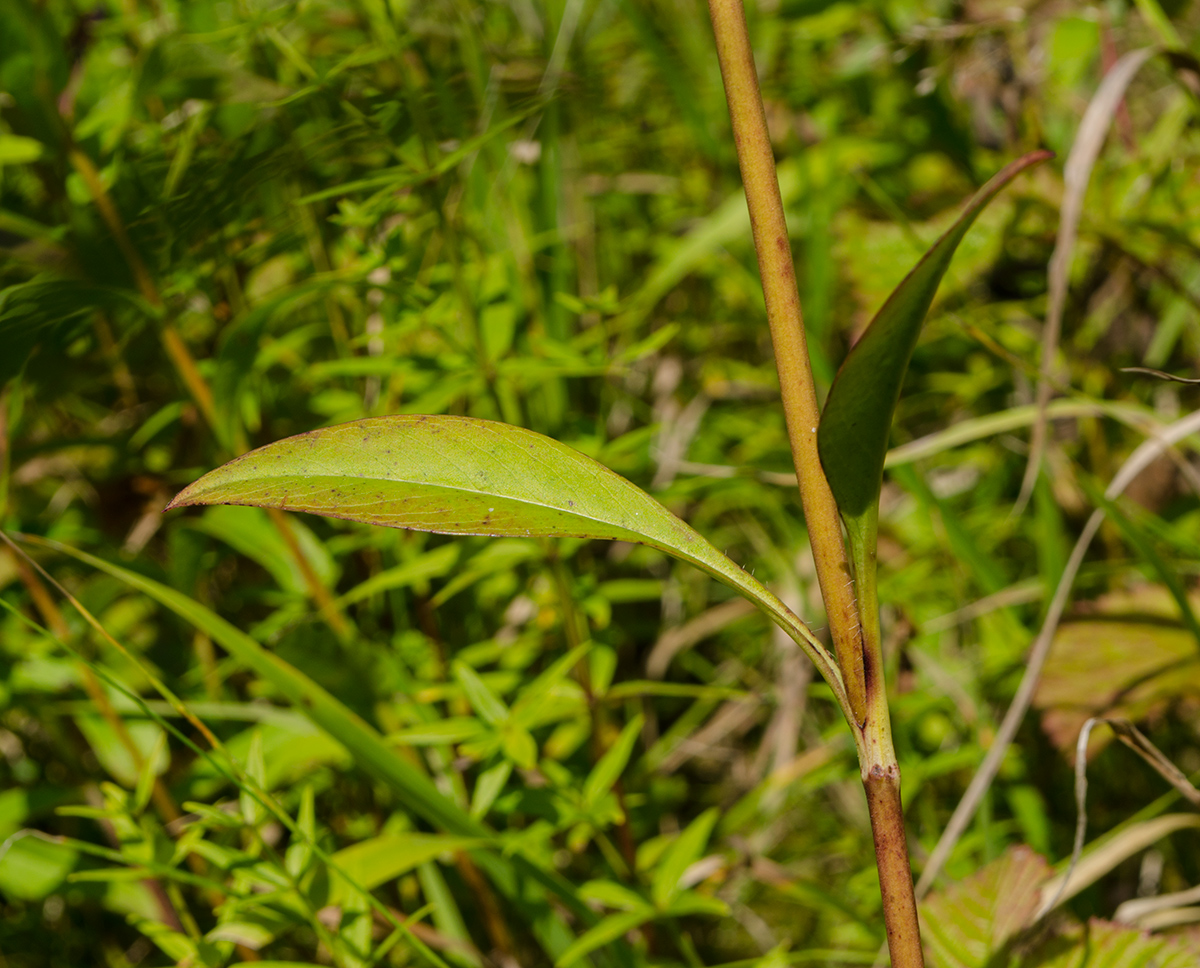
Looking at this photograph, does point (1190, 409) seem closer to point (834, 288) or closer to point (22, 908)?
point (834, 288)

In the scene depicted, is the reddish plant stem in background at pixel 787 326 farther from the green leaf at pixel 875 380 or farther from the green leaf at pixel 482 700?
the green leaf at pixel 482 700

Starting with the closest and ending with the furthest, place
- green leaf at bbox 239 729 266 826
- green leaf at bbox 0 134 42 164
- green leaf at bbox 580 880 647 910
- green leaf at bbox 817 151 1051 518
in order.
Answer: green leaf at bbox 817 151 1051 518
green leaf at bbox 239 729 266 826
green leaf at bbox 580 880 647 910
green leaf at bbox 0 134 42 164

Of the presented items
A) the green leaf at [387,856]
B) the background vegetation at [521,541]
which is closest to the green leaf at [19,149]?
the background vegetation at [521,541]


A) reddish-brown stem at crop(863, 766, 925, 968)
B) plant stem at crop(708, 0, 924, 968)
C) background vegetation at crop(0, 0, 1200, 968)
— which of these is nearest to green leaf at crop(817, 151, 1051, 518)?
plant stem at crop(708, 0, 924, 968)

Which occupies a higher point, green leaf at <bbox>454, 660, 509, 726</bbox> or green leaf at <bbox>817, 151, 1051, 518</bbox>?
green leaf at <bbox>817, 151, 1051, 518</bbox>

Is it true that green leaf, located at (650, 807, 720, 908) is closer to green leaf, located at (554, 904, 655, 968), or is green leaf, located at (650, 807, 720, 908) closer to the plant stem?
green leaf, located at (554, 904, 655, 968)

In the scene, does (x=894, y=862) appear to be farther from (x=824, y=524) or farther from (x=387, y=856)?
(x=387, y=856)

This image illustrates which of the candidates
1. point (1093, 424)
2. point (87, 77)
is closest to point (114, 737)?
point (87, 77)
